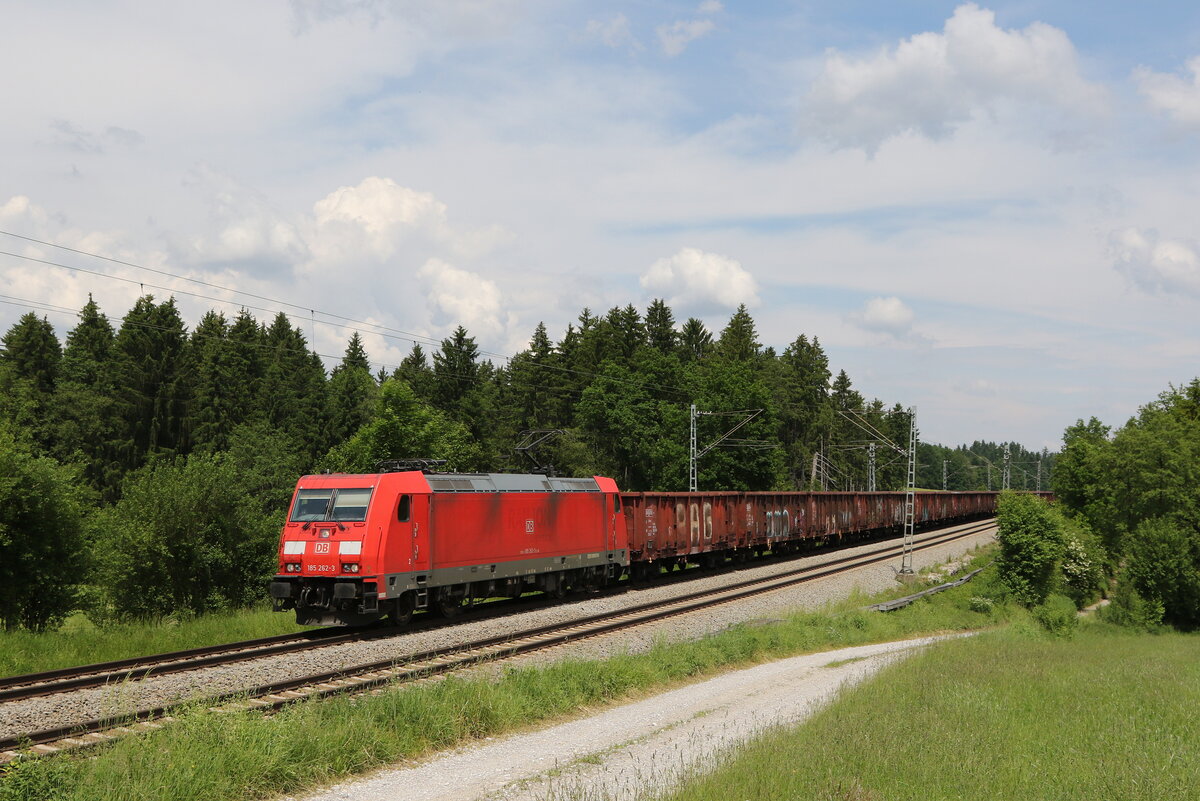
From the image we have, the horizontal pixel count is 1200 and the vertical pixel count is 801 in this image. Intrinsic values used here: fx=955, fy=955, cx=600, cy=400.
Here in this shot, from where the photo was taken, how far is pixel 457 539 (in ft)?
73.8

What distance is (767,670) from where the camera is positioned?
18656 millimetres

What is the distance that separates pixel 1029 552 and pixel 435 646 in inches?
1077

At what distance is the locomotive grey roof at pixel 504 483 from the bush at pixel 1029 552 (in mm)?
18411

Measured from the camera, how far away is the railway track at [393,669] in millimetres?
11203

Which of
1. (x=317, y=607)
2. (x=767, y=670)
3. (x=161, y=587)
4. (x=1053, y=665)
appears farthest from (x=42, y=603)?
(x=1053, y=665)

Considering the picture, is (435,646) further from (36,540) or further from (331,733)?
(36,540)

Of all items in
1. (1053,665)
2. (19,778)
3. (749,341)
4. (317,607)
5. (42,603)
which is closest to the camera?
(19,778)

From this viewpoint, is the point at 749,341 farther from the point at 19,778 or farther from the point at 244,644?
the point at 19,778

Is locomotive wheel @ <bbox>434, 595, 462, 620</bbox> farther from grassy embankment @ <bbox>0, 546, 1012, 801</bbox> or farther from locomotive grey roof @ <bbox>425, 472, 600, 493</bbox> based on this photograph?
grassy embankment @ <bbox>0, 546, 1012, 801</bbox>

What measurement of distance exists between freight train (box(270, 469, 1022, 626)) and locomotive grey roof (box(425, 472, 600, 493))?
4cm

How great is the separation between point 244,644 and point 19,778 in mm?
10500

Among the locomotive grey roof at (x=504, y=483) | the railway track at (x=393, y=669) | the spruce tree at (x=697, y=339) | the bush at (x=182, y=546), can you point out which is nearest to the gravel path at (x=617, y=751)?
the railway track at (x=393, y=669)

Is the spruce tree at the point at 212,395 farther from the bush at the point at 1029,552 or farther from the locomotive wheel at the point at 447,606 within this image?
the bush at the point at 1029,552

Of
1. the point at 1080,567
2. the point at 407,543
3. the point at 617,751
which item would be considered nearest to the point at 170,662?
the point at 407,543
